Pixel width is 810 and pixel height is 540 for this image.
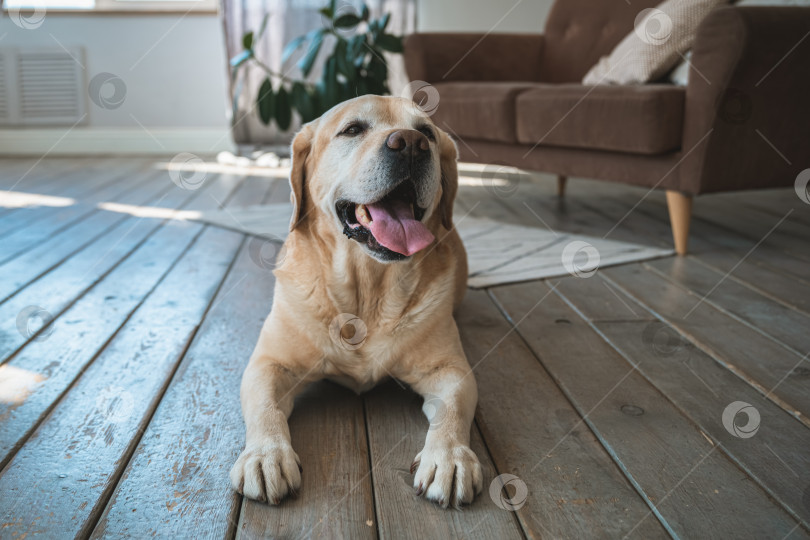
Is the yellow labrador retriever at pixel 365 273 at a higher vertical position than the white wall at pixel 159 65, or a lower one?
higher

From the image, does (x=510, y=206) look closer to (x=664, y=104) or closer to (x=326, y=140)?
(x=664, y=104)

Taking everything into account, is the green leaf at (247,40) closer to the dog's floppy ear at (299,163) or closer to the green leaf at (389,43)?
the green leaf at (389,43)

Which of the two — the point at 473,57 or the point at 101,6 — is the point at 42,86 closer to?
the point at 101,6

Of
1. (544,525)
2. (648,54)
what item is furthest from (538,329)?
(648,54)

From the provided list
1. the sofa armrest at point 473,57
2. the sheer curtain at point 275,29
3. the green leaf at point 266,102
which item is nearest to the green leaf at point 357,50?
the sofa armrest at point 473,57

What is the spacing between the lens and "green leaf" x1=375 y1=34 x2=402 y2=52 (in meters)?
4.45

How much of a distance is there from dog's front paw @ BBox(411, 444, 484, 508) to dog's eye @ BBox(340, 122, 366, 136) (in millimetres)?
738

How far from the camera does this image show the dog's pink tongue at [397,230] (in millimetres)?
1413

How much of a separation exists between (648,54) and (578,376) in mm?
2155

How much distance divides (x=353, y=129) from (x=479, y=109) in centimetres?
224

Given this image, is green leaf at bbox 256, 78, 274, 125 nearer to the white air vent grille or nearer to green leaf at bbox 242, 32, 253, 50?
green leaf at bbox 242, 32, 253, 50

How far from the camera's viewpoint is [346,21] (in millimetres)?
4578

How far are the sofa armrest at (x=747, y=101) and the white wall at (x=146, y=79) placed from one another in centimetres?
468

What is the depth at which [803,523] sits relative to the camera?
105cm
